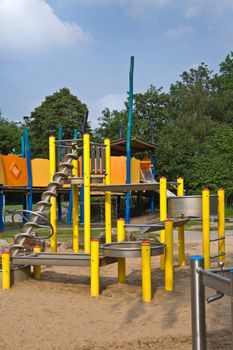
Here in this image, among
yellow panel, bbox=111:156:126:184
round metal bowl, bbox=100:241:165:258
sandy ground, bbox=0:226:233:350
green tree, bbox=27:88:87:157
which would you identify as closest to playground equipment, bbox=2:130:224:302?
round metal bowl, bbox=100:241:165:258

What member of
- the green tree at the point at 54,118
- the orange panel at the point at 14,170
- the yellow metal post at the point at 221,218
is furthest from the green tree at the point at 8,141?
the yellow metal post at the point at 221,218

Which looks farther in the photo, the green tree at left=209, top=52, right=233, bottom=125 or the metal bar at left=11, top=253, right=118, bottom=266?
the green tree at left=209, top=52, right=233, bottom=125

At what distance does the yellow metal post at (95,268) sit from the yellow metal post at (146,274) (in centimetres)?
70

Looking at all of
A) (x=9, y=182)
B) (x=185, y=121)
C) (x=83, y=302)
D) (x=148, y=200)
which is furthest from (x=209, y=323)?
(x=185, y=121)

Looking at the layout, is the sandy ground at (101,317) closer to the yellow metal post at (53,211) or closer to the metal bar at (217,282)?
the yellow metal post at (53,211)

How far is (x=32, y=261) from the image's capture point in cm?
729

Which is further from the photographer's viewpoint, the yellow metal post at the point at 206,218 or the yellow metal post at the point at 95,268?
the yellow metal post at the point at 206,218

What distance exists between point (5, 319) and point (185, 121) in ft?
175

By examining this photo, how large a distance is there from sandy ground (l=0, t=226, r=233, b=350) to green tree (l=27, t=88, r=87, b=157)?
41.5 meters

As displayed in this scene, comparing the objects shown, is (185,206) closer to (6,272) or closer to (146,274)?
(146,274)

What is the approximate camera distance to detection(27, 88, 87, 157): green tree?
49.0 m

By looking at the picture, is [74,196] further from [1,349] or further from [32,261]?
[1,349]

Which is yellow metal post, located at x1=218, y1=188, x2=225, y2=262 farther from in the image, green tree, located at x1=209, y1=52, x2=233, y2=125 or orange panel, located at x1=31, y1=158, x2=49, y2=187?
green tree, located at x1=209, y1=52, x2=233, y2=125

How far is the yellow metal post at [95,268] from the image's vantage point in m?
6.73
